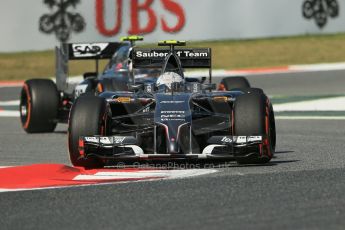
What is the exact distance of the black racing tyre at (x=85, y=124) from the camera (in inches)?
404

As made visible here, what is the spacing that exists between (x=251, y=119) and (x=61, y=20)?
16.9 m

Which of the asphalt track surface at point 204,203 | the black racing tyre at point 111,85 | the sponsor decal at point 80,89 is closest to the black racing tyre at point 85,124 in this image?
the asphalt track surface at point 204,203

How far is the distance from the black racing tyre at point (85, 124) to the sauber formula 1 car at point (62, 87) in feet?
15.5

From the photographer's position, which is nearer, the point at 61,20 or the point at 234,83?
the point at 234,83

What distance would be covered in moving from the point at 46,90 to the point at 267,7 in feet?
43.0

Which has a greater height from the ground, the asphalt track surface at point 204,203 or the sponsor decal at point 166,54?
the sponsor decal at point 166,54

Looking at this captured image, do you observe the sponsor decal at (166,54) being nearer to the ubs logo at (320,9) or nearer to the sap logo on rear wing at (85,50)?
the sap logo on rear wing at (85,50)

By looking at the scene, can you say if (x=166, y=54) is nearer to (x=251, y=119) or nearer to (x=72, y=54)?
(x=251, y=119)

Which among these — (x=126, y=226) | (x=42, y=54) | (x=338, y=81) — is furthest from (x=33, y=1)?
(x=126, y=226)

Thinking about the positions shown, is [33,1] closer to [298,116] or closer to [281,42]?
[281,42]

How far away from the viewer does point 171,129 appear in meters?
10.1

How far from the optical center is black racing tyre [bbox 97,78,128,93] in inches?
596

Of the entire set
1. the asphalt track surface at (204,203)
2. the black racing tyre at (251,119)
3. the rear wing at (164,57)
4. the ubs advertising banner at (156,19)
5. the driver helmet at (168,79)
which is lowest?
the asphalt track surface at (204,203)

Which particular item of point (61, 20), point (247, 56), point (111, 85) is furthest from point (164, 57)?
point (247, 56)
